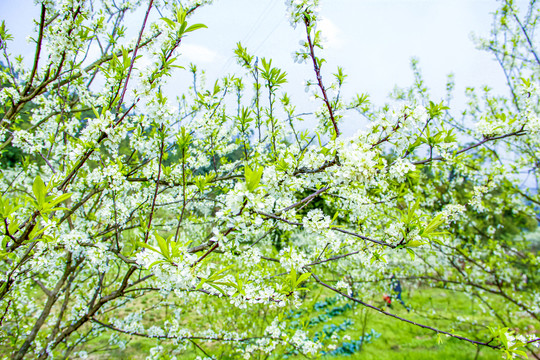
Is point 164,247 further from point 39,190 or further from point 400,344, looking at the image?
point 400,344

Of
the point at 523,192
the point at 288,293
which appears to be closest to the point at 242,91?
the point at 288,293

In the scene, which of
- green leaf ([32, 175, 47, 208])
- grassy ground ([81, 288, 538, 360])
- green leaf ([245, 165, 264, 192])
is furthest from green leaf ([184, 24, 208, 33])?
grassy ground ([81, 288, 538, 360])

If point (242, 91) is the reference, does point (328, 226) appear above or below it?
below

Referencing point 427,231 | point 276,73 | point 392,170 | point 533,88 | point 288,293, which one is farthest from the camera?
point 533,88

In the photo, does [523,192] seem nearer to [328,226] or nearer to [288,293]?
[328,226]

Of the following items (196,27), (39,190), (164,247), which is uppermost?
(196,27)

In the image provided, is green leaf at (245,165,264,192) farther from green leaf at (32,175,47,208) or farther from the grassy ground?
the grassy ground

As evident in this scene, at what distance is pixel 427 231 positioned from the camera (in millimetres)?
1569

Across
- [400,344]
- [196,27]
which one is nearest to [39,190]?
[196,27]

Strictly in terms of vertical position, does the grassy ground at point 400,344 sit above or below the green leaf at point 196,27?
below

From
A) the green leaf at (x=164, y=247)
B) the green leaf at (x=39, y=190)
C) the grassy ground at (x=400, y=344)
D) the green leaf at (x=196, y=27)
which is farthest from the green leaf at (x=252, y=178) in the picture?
the grassy ground at (x=400, y=344)

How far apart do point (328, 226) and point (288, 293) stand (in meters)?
0.52

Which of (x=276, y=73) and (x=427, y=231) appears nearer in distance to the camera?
(x=427, y=231)

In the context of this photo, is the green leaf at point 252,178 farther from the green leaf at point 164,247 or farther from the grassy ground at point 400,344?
the grassy ground at point 400,344
